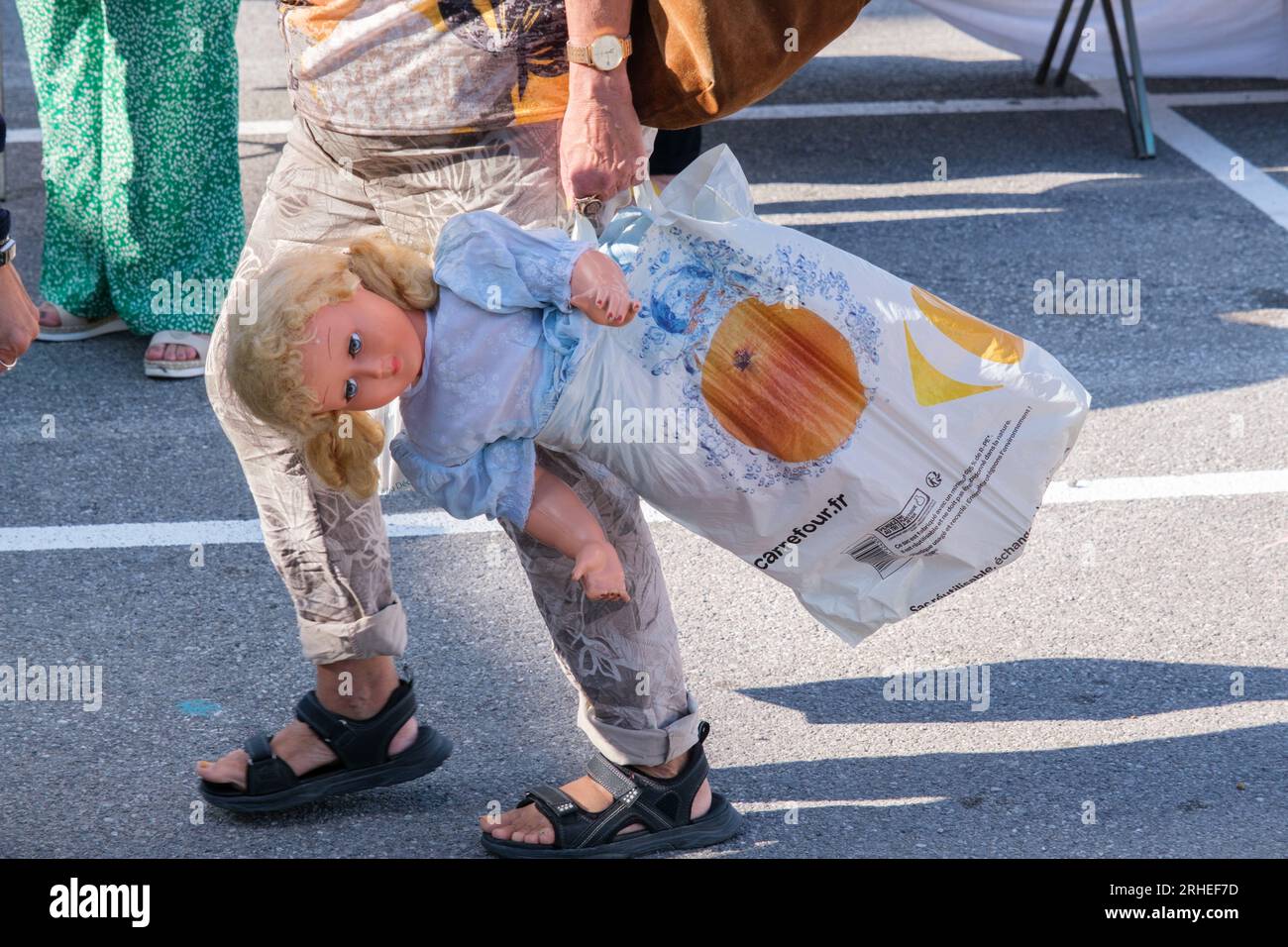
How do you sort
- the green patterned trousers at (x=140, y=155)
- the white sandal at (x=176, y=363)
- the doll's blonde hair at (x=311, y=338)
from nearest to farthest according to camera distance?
the doll's blonde hair at (x=311, y=338)
the green patterned trousers at (x=140, y=155)
the white sandal at (x=176, y=363)

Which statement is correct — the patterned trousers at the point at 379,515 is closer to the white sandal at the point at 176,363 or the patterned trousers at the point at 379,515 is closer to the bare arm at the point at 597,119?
the bare arm at the point at 597,119

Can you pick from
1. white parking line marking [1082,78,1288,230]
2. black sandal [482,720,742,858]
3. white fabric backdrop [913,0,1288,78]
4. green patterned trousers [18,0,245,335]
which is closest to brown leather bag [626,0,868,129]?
black sandal [482,720,742,858]

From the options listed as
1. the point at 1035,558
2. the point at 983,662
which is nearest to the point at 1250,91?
the point at 1035,558

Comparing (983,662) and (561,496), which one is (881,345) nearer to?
(561,496)

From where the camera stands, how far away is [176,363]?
4.56m

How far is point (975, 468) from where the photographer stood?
2385 millimetres

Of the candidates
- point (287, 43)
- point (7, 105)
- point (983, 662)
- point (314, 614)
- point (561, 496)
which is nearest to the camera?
point (561, 496)

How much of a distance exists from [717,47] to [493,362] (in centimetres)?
55

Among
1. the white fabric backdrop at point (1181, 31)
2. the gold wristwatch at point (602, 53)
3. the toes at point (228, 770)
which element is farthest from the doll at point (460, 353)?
the white fabric backdrop at point (1181, 31)

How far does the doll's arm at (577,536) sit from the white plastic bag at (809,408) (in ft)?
0.25

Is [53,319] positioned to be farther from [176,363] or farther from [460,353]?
[460,353]

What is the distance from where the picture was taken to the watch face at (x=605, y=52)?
2248 millimetres

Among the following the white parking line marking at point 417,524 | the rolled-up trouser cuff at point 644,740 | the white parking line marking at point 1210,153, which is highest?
the white parking line marking at point 1210,153

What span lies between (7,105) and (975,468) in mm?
5720
